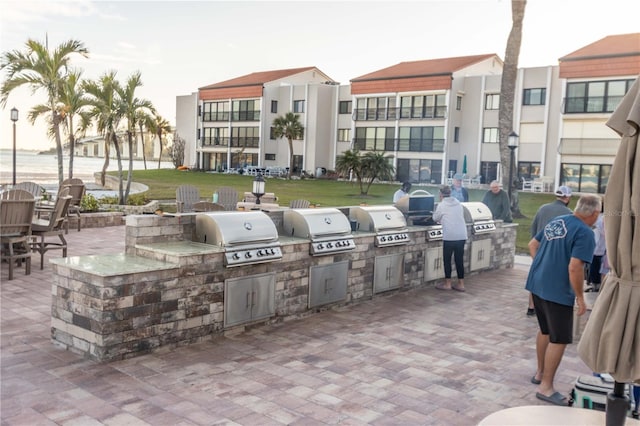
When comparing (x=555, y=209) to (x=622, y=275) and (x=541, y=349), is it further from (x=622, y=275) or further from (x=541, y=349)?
(x=622, y=275)

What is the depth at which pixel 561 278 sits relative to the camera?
439 cm

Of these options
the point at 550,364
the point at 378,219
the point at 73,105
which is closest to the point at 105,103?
the point at 73,105

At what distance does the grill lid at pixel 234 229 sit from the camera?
561cm

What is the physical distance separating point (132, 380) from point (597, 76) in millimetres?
33782

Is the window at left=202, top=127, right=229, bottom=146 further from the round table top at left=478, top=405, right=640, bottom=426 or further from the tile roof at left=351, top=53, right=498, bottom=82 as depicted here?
the round table top at left=478, top=405, right=640, bottom=426

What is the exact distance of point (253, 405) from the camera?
4020 millimetres

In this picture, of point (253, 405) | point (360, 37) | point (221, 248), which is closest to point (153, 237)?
point (221, 248)

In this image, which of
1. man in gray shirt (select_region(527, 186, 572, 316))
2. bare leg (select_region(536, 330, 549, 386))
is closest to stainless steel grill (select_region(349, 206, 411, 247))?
man in gray shirt (select_region(527, 186, 572, 316))

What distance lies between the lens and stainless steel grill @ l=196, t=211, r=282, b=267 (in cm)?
555

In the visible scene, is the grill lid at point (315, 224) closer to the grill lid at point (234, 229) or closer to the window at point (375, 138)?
the grill lid at point (234, 229)

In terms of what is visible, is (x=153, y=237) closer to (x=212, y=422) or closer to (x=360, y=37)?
(x=212, y=422)

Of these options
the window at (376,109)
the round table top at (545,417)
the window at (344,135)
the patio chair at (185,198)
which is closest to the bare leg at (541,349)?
the round table top at (545,417)

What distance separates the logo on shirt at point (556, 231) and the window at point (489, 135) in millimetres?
34176

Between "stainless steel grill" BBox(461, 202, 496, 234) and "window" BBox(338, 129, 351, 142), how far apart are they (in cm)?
3610
